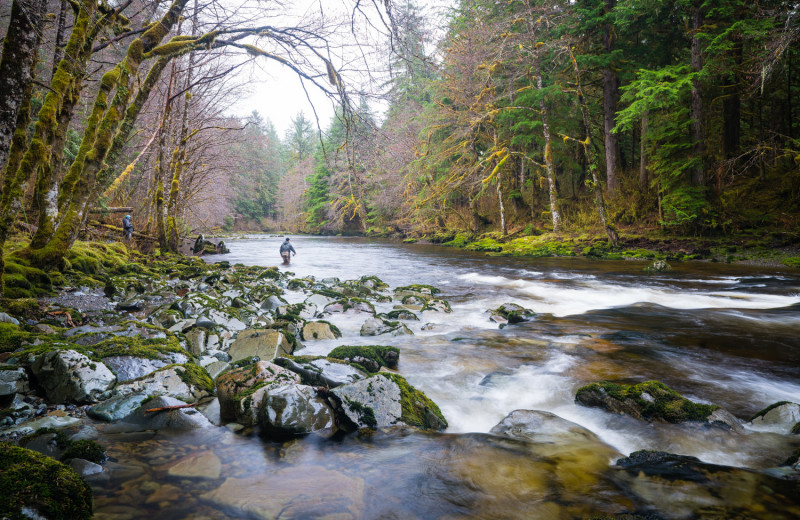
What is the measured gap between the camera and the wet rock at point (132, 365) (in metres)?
3.44

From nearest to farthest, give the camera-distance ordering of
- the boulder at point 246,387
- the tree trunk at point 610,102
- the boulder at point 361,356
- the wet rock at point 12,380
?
the wet rock at point 12,380, the boulder at point 246,387, the boulder at point 361,356, the tree trunk at point 610,102

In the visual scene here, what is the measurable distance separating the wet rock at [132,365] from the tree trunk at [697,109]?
53.9 ft

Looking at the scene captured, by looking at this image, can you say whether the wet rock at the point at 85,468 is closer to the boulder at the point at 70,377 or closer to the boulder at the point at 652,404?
the boulder at the point at 70,377

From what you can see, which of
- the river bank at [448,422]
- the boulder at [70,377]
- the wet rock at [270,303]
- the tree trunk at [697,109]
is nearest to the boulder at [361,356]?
the river bank at [448,422]

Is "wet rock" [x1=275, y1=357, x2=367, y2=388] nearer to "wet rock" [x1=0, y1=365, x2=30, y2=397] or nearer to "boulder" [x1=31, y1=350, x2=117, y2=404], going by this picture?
"boulder" [x1=31, y1=350, x2=117, y2=404]

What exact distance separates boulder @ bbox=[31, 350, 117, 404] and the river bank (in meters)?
0.06

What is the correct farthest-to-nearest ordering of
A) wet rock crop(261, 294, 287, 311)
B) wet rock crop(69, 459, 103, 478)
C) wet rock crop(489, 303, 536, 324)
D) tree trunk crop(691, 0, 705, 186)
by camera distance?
tree trunk crop(691, 0, 705, 186) < wet rock crop(261, 294, 287, 311) < wet rock crop(489, 303, 536, 324) < wet rock crop(69, 459, 103, 478)

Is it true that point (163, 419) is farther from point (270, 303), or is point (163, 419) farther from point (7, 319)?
point (270, 303)

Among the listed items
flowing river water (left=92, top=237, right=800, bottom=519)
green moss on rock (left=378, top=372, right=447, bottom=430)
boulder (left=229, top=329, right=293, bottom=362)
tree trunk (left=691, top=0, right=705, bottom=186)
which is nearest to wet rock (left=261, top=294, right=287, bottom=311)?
flowing river water (left=92, top=237, right=800, bottom=519)

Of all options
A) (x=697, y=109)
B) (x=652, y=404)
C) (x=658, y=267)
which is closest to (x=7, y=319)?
(x=652, y=404)

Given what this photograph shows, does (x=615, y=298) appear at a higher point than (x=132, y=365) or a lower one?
lower

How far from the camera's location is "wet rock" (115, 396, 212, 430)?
9.49 feet

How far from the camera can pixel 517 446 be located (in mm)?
2941

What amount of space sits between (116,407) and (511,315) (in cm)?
598
